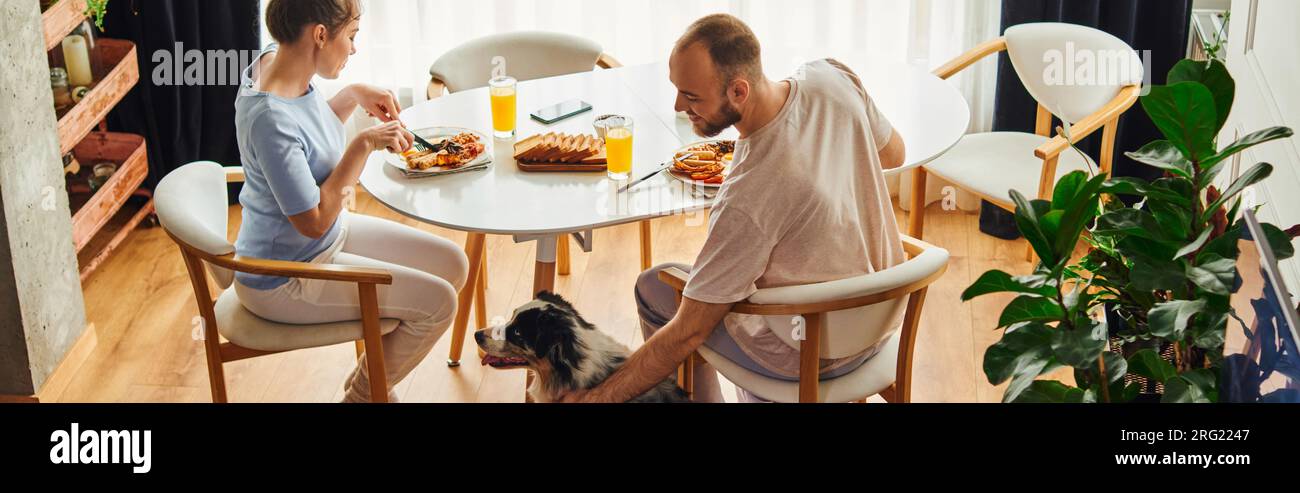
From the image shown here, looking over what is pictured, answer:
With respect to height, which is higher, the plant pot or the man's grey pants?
the plant pot

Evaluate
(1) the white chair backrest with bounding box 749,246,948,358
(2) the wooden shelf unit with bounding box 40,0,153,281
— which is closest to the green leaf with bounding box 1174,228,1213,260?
(1) the white chair backrest with bounding box 749,246,948,358

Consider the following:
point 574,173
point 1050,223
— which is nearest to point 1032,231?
point 1050,223

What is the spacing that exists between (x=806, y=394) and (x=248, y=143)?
1132mm

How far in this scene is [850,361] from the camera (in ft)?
7.38

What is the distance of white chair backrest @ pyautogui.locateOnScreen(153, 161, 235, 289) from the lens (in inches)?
88.2

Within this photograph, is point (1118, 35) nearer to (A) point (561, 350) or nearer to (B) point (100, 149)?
(A) point (561, 350)

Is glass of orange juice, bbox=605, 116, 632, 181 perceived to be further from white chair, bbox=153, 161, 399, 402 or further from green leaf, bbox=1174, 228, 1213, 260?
green leaf, bbox=1174, 228, 1213, 260

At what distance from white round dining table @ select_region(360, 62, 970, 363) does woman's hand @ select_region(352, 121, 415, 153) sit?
9cm

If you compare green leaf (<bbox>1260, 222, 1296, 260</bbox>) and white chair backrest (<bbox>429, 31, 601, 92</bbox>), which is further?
white chair backrest (<bbox>429, 31, 601, 92</bbox>)

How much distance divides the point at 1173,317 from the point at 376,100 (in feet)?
5.76

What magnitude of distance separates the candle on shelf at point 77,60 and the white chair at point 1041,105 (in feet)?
7.57
